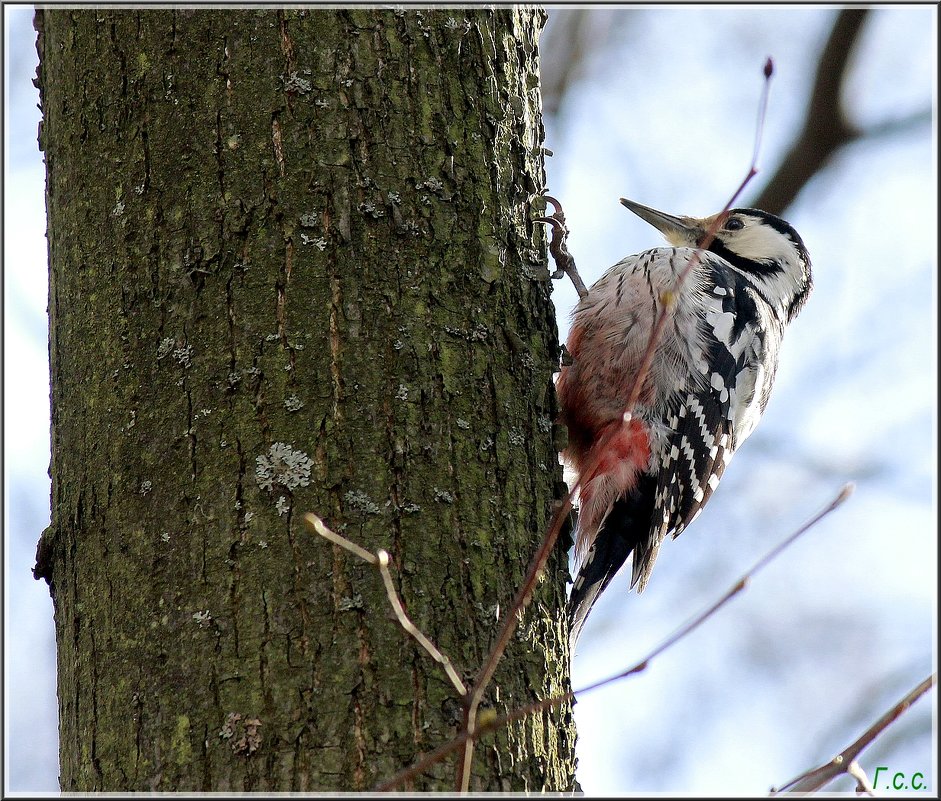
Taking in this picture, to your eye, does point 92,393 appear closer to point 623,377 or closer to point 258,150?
point 258,150

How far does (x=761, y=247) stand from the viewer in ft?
14.8

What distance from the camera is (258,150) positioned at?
80.9 inches

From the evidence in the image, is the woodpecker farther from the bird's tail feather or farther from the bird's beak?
the bird's beak

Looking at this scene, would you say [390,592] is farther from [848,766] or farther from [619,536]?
[619,536]

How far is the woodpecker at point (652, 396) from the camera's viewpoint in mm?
3465

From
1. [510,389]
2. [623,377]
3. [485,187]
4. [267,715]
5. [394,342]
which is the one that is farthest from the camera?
[623,377]

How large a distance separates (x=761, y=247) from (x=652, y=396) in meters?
1.27

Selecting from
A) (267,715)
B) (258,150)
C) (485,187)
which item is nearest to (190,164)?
(258,150)

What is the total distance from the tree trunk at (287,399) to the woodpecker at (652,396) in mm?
1166

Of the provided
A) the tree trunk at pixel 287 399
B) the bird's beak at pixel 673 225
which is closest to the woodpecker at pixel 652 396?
the bird's beak at pixel 673 225

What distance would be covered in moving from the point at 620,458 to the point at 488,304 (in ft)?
4.82

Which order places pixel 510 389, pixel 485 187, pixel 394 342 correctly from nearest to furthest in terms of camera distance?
1. pixel 394 342
2. pixel 510 389
3. pixel 485 187

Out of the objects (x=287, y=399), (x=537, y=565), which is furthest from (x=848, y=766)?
(x=287, y=399)

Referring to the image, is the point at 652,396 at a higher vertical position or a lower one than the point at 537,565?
higher
